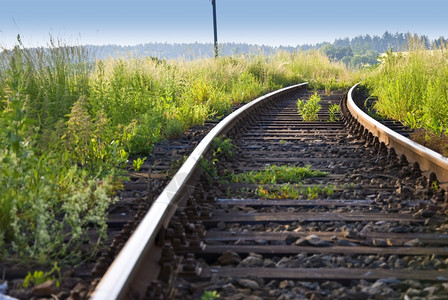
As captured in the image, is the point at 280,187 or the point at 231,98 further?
the point at 231,98

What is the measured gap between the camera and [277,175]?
5699mm

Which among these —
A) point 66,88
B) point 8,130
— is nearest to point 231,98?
point 66,88

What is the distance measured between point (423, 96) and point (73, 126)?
5833mm

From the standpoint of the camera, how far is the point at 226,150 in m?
6.55

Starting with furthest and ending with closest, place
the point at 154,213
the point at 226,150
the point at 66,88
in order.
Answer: the point at 66,88, the point at 226,150, the point at 154,213

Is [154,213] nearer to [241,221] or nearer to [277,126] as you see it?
[241,221]

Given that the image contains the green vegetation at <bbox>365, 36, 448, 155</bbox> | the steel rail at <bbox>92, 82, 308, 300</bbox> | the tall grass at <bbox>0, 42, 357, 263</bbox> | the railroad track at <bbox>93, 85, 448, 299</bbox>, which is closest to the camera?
the steel rail at <bbox>92, 82, 308, 300</bbox>

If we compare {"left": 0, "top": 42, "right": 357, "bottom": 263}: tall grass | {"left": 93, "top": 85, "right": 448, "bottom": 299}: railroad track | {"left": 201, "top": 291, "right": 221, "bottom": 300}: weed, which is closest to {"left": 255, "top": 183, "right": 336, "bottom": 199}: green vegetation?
{"left": 93, "top": 85, "right": 448, "bottom": 299}: railroad track

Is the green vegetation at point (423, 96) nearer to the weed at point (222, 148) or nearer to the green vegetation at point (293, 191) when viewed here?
the green vegetation at point (293, 191)

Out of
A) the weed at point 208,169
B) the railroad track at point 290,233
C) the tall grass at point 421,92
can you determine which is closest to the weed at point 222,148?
the railroad track at point 290,233

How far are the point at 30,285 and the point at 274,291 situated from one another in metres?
1.19

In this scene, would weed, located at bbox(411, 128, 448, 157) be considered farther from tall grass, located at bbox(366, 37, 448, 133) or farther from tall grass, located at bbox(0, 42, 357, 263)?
tall grass, located at bbox(0, 42, 357, 263)

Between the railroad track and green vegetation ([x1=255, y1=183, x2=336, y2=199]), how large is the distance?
0.05 feet

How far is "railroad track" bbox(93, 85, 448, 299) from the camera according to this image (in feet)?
9.46
